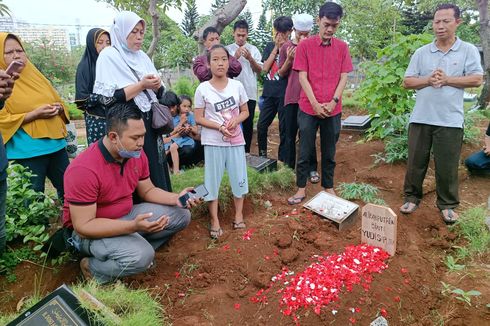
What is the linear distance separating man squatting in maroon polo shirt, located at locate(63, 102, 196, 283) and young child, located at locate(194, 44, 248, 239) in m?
0.79

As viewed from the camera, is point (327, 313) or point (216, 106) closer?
point (327, 313)

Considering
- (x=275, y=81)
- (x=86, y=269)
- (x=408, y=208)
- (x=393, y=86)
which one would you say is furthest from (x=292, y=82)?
(x=86, y=269)

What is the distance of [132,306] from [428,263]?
222cm

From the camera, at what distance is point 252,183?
4.27m

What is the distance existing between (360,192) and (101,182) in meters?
2.84

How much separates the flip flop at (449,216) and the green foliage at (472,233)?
0.04m

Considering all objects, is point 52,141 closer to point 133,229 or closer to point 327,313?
point 133,229

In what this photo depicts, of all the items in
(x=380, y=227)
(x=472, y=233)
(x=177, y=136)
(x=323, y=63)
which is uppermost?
(x=323, y=63)

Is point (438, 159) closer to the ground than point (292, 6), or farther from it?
closer to the ground

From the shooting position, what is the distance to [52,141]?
334cm

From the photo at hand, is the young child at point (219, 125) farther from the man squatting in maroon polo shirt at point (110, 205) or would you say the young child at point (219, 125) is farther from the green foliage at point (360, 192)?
the green foliage at point (360, 192)

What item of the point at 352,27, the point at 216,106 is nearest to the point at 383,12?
the point at 352,27

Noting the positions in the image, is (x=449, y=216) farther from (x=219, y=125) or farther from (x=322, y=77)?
(x=219, y=125)

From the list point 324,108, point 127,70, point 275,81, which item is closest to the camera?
point 127,70
